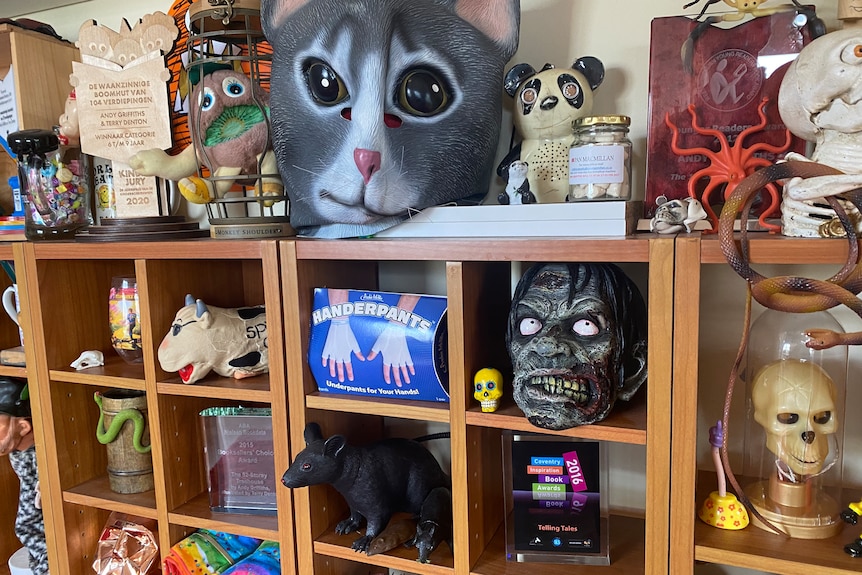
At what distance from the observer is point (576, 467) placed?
929mm

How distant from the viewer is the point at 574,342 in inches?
32.8

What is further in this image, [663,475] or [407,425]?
[407,425]

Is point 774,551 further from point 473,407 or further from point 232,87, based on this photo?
point 232,87

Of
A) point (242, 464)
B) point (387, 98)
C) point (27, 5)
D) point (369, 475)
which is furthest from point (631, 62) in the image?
point (27, 5)

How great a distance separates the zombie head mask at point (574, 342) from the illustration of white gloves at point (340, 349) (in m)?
0.23

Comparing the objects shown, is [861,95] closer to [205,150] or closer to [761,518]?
[761,518]

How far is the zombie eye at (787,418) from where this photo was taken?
82 cm

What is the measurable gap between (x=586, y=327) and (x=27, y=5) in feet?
4.67

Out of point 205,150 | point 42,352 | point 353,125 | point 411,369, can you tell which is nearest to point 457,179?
point 353,125

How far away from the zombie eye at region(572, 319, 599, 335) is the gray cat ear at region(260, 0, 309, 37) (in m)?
0.62

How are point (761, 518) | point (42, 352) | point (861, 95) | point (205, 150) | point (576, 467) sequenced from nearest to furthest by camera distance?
point (861, 95) → point (761, 518) → point (576, 467) → point (205, 150) → point (42, 352)

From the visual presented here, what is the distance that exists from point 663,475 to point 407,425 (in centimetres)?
55

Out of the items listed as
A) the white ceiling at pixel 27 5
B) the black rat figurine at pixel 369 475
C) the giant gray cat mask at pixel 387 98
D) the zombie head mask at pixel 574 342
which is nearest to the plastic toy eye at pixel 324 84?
the giant gray cat mask at pixel 387 98

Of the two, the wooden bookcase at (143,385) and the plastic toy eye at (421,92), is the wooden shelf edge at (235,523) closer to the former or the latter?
the wooden bookcase at (143,385)
